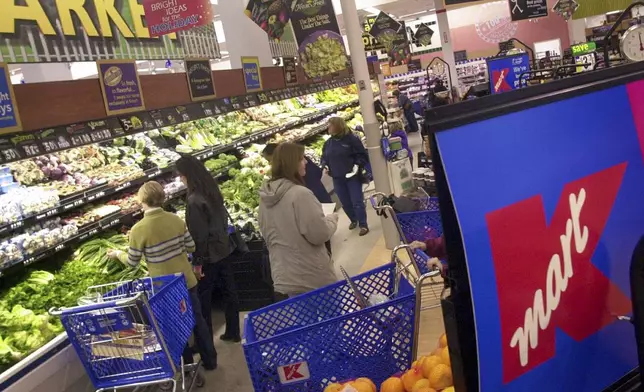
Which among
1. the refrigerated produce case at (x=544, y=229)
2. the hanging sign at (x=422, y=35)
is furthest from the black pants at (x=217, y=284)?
the hanging sign at (x=422, y=35)

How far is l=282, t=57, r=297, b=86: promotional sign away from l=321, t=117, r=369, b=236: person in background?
1997 mm

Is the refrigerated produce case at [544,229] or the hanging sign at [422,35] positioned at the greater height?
the hanging sign at [422,35]

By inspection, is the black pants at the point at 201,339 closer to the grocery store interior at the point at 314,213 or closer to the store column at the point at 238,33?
the grocery store interior at the point at 314,213

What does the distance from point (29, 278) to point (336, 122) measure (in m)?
4.32

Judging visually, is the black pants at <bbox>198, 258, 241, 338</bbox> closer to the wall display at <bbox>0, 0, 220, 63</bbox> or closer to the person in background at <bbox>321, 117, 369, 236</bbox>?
the wall display at <bbox>0, 0, 220, 63</bbox>

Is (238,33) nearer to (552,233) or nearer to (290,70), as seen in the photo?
(290,70)

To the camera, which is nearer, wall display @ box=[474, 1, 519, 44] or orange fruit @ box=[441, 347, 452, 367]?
orange fruit @ box=[441, 347, 452, 367]

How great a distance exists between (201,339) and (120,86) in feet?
8.36

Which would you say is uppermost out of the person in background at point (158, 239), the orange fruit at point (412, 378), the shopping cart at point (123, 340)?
the person in background at point (158, 239)

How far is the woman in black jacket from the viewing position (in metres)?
4.59

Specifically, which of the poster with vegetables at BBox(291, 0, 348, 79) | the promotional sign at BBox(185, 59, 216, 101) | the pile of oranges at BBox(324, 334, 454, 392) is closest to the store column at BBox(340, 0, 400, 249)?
the poster with vegetables at BBox(291, 0, 348, 79)

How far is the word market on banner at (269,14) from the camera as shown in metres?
7.48

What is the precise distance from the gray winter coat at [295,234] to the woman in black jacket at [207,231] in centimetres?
104

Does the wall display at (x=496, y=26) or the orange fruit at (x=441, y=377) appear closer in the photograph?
the orange fruit at (x=441, y=377)
